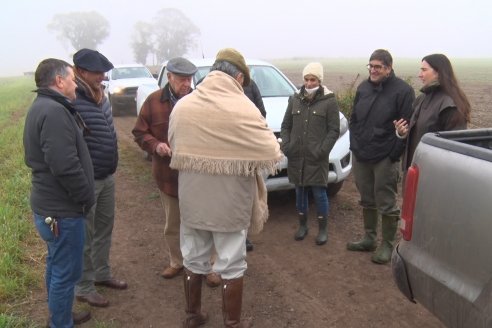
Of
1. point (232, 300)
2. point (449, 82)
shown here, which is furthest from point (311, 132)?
point (232, 300)

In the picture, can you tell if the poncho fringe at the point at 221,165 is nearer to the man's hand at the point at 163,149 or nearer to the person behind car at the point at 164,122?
the man's hand at the point at 163,149

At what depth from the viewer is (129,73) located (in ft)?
52.4

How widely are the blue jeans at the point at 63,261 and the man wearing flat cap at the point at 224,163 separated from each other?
0.70 meters

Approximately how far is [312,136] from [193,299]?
203 cm

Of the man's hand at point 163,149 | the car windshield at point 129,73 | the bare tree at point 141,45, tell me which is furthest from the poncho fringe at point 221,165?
the bare tree at point 141,45

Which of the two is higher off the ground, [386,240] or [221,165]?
[221,165]

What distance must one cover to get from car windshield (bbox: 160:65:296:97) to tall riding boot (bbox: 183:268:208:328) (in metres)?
3.70

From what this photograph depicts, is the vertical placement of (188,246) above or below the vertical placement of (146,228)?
above

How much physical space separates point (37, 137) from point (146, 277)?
1903 millimetres

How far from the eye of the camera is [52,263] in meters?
2.94

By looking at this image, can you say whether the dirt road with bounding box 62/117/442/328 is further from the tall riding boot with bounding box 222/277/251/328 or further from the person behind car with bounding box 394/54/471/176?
the person behind car with bounding box 394/54/471/176

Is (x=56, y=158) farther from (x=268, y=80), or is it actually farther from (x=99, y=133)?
(x=268, y=80)

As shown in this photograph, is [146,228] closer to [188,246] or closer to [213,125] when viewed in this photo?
[188,246]

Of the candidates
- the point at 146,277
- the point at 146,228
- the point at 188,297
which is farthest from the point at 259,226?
the point at 146,228
